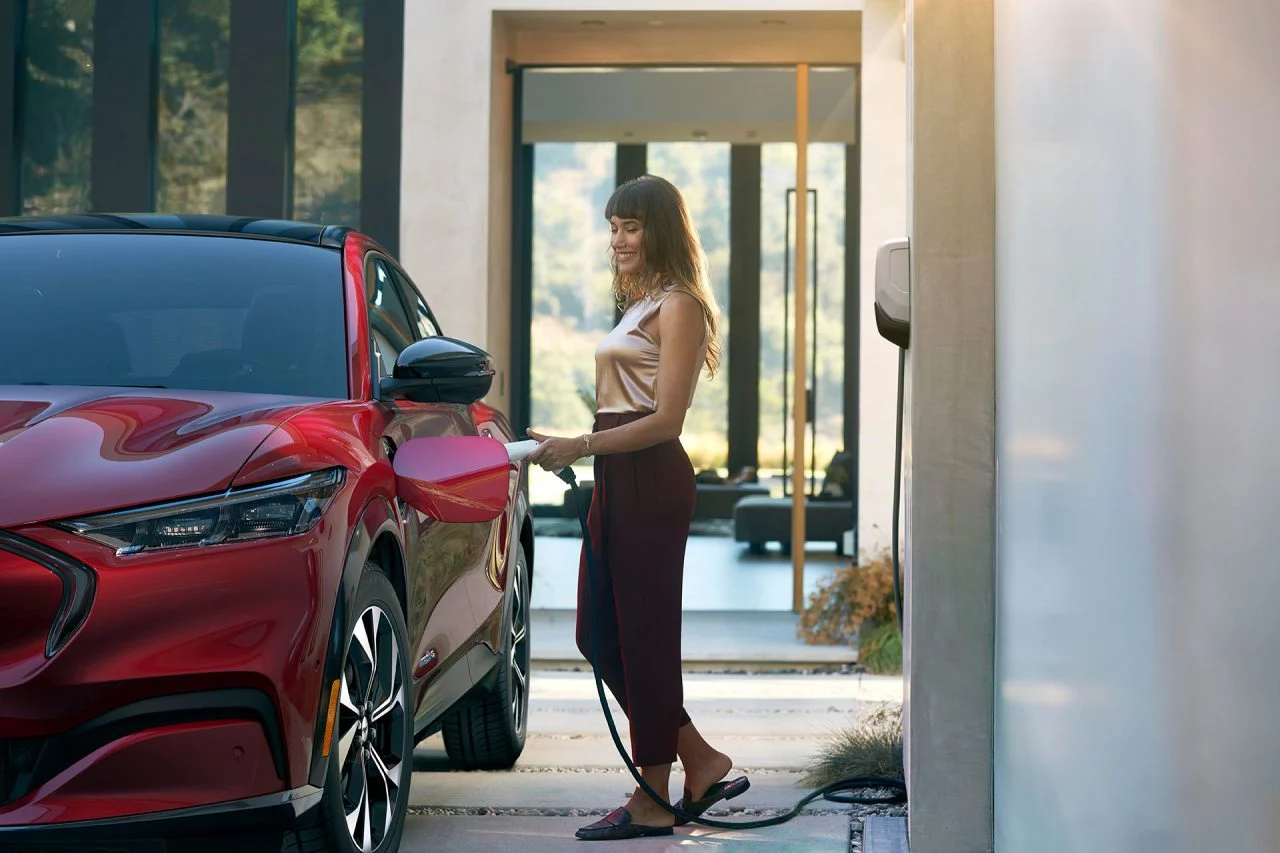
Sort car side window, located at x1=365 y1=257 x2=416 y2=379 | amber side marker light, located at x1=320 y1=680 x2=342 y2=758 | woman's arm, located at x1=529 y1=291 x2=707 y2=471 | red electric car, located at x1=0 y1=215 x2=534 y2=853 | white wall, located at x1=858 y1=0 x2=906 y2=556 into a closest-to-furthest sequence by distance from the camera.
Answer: red electric car, located at x1=0 y1=215 x2=534 y2=853 < amber side marker light, located at x1=320 y1=680 x2=342 y2=758 < car side window, located at x1=365 y1=257 x2=416 y2=379 < woman's arm, located at x1=529 y1=291 x2=707 y2=471 < white wall, located at x1=858 y1=0 x2=906 y2=556

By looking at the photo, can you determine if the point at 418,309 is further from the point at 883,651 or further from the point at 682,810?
the point at 883,651

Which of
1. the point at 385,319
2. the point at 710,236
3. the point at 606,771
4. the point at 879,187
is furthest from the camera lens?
the point at 710,236

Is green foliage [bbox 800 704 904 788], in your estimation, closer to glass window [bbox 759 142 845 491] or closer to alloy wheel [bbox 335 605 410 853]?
alloy wheel [bbox 335 605 410 853]

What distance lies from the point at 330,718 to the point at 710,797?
1769mm

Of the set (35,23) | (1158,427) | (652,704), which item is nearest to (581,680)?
(652,704)

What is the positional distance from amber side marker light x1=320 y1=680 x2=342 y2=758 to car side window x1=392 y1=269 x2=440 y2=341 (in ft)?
6.25

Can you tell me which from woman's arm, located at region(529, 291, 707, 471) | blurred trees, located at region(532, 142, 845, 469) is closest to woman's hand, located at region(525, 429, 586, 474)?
woman's arm, located at region(529, 291, 707, 471)

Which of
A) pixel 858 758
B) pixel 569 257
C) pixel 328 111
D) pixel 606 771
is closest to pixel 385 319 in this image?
pixel 606 771

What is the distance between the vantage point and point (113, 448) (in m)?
3.05

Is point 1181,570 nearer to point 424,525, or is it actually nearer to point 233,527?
point 233,527

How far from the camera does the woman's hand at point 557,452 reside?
4293 mm

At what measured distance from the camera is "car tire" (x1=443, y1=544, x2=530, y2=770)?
5270mm

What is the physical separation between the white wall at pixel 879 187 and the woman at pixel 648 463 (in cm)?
470

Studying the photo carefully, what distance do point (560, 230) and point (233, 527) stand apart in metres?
14.9
